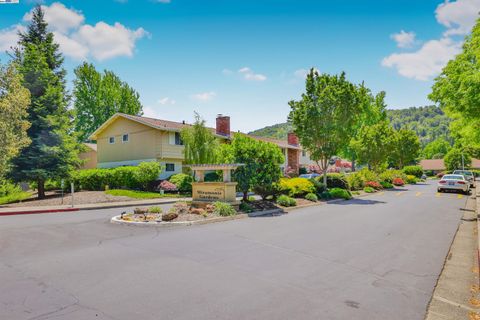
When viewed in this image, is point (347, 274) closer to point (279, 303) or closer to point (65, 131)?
point (279, 303)

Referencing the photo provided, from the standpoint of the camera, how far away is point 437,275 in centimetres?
609

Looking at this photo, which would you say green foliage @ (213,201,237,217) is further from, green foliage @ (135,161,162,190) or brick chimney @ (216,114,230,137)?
brick chimney @ (216,114,230,137)

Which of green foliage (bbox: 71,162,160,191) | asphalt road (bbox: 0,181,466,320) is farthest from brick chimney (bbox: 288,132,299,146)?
asphalt road (bbox: 0,181,466,320)

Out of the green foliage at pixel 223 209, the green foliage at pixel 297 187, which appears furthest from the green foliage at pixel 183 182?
the green foliage at pixel 223 209

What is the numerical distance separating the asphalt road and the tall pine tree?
12.0 metres

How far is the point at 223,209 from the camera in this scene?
13.2 meters

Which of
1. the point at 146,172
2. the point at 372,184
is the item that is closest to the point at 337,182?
the point at 372,184

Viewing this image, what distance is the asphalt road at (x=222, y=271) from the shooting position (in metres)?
4.48

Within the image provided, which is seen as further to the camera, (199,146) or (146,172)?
(199,146)

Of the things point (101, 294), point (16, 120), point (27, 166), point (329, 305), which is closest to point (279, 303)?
point (329, 305)

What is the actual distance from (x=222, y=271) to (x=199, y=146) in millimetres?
21583

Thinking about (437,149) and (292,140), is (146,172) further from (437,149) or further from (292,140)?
(437,149)

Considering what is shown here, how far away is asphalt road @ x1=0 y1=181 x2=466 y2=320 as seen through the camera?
4480 millimetres

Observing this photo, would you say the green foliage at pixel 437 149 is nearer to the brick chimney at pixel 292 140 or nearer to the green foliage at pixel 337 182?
the brick chimney at pixel 292 140
